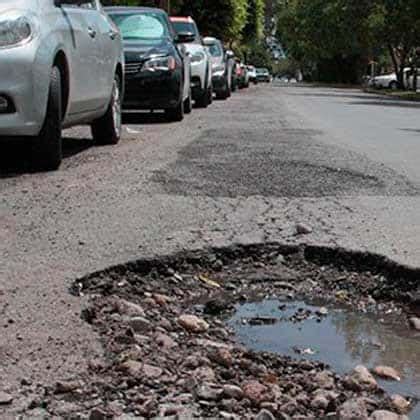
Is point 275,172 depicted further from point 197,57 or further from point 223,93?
point 223,93

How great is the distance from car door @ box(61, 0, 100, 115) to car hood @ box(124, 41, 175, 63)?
3.85 m

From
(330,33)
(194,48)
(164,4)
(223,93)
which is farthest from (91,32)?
(330,33)

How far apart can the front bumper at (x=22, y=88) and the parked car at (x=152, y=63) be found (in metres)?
5.64

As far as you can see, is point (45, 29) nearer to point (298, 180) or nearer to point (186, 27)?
point (298, 180)

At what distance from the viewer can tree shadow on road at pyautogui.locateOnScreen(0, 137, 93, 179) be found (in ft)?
22.8

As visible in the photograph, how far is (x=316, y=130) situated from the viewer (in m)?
11.9

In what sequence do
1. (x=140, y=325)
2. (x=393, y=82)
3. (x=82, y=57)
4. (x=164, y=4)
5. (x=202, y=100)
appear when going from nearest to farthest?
(x=140, y=325) < (x=82, y=57) < (x=202, y=100) < (x=164, y=4) < (x=393, y=82)

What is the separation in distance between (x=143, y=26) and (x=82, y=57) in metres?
5.64

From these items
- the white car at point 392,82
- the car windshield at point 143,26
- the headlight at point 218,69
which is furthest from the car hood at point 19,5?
the white car at point 392,82

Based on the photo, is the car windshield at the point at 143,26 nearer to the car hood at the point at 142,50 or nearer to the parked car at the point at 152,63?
the parked car at the point at 152,63

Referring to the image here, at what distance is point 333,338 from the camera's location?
11.9ft

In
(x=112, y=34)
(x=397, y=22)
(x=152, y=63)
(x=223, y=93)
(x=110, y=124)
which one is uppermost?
(x=397, y=22)

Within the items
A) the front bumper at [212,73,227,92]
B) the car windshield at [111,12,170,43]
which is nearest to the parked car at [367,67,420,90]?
the front bumper at [212,73,227,92]

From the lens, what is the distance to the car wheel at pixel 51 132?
666 centimetres
